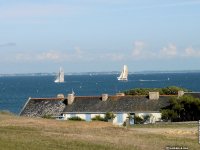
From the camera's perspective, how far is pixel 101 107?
86562mm

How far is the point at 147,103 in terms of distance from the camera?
3386 inches

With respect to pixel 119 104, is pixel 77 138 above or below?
below

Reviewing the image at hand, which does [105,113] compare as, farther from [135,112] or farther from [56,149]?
[56,149]

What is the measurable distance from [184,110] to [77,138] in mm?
40839

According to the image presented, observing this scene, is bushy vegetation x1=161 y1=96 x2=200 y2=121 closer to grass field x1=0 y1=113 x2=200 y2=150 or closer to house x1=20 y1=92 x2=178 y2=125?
house x1=20 y1=92 x2=178 y2=125

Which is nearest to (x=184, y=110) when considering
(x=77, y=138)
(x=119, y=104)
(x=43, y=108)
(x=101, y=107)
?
(x=119, y=104)

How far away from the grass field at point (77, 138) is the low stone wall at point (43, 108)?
33.8 m

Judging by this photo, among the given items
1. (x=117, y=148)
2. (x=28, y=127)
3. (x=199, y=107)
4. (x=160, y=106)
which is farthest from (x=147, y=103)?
(x=117, y=148)

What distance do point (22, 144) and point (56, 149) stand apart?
85.6 inches

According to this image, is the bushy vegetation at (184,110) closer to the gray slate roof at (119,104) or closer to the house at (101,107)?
the house at (101,107)

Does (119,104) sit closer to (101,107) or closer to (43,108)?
(101,107)

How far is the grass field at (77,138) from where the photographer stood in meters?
36.1

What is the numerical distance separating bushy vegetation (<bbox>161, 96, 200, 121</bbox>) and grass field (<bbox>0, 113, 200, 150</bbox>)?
26.5 m

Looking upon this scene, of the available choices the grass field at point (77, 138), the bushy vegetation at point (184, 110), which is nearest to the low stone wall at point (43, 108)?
the bushy vegetation at point (184, 110)
